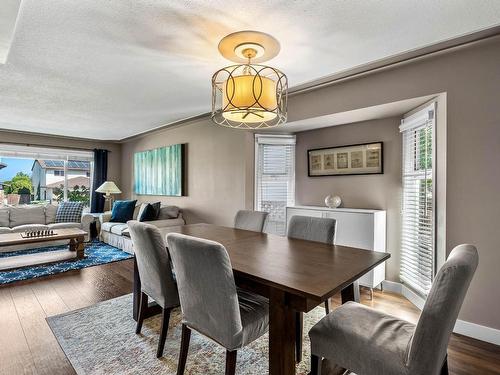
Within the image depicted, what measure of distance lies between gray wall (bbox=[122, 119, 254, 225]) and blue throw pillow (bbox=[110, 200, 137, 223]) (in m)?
0.70

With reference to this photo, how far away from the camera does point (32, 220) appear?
5.38m

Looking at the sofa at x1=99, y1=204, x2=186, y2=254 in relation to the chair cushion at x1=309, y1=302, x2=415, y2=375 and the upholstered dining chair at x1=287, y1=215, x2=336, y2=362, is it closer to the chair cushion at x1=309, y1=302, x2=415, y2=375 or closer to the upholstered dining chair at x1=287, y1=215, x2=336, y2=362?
the upholstered dining chair at x1=287, y1=215, x2=336, y2=362

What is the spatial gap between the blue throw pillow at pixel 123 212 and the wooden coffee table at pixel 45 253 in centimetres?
92

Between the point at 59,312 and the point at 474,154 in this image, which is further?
the point at 59,312

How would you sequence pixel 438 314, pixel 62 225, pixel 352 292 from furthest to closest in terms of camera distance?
pixel 62 225 < pixel 352 292 < pixel 438 314

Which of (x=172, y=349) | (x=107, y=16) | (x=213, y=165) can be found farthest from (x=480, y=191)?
(x=213, y=165)

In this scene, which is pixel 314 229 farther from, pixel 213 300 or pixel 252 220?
pixel 213 300

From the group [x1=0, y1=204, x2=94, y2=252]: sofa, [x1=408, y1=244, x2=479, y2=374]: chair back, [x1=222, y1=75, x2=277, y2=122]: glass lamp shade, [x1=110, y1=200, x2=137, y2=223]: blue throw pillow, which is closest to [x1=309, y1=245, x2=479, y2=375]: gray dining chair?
[x1=408, y1=244, x2=479, y2=374]: chair back

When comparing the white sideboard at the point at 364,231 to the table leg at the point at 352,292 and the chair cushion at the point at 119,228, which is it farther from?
the chair cushion at the point at 119,228

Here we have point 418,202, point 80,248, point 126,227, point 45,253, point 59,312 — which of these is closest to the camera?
point 59,312

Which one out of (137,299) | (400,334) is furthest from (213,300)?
(137,299)

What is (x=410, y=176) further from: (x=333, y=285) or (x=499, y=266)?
(x=333, y=285)

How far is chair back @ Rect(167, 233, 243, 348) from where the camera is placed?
1347mm

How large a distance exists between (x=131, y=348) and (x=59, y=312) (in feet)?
3.65
